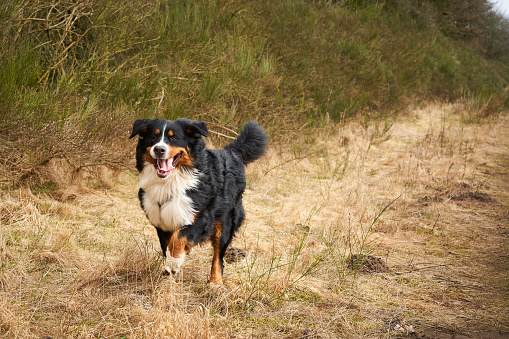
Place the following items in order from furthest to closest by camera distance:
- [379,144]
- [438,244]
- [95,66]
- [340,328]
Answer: [379,144] < [95,66] < [438,244] < [340,328]

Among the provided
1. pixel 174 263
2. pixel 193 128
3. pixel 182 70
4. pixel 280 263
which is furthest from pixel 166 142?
pixel 182 70

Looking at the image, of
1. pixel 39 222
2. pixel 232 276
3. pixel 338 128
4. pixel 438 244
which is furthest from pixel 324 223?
pixel 338 128

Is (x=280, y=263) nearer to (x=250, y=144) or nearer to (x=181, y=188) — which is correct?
(x=250, y=144)

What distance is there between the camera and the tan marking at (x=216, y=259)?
3.55 m

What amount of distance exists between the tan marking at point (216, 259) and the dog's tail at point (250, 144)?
810mm

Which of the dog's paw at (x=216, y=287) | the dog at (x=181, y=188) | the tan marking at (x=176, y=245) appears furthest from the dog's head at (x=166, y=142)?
the dog's paw at (x=216, y=287)

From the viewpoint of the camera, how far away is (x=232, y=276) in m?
3.80

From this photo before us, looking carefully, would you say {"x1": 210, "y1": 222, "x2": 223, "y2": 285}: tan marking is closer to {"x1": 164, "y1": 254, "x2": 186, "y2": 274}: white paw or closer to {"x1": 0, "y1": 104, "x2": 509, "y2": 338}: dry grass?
{"x1": 0, "y1": 104, "x2": 509, "y2": 338}: dry grass

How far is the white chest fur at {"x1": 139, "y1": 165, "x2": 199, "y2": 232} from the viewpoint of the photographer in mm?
3248

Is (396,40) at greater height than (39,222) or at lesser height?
greater

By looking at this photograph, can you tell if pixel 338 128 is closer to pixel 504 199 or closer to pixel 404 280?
pixel 504 199

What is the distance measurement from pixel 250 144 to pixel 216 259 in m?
1.12

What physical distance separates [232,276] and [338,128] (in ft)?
21.8

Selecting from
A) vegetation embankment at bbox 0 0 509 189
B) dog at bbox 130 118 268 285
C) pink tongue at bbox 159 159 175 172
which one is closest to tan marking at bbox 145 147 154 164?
dog at bbox 130 118 268 285
